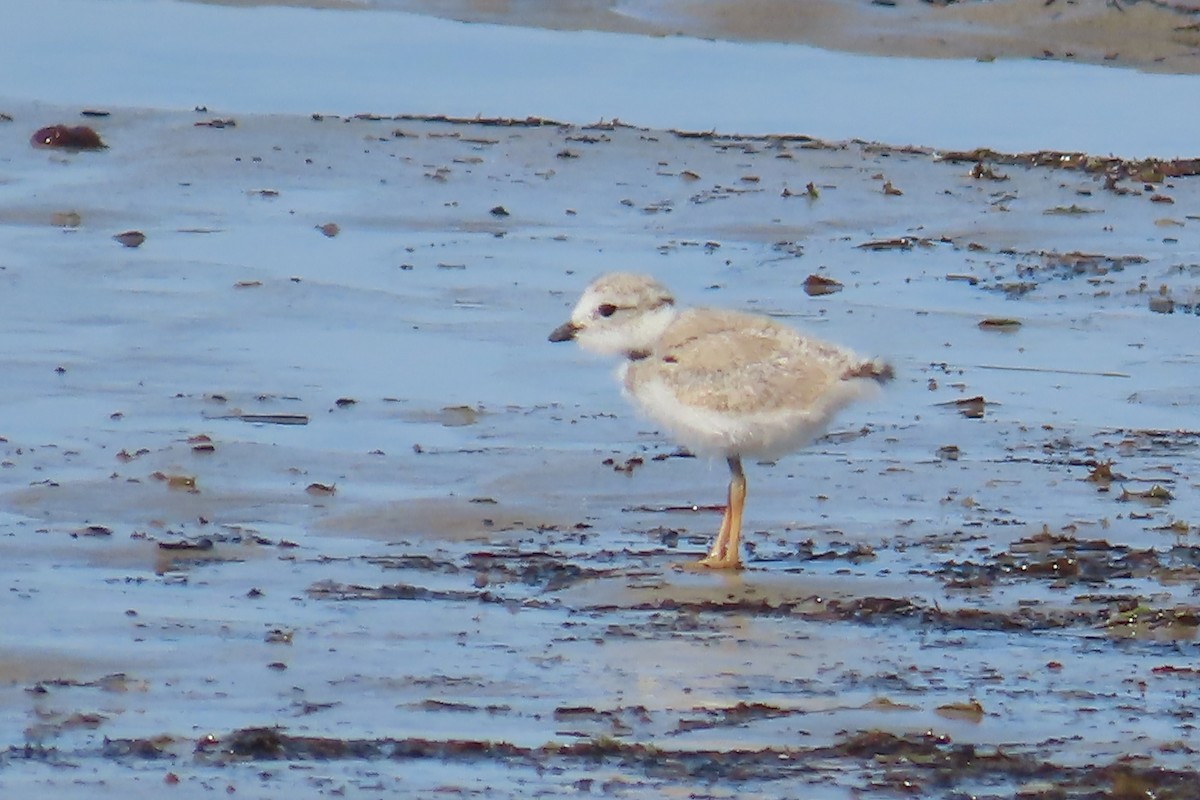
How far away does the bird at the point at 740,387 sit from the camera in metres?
5.70

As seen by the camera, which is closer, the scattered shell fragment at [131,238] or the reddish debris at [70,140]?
the scattered shell fragment at [131,238]

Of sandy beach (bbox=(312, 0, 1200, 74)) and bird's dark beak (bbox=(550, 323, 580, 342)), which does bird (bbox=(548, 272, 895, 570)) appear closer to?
bird's dark beak (bbox=(550, 323, 580, 342))

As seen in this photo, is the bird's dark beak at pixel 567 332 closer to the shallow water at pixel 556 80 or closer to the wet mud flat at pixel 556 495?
the wet mud flat at pixel 556 495

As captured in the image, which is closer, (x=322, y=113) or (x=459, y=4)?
(x=322, y=113)

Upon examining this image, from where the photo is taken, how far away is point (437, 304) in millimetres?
8391

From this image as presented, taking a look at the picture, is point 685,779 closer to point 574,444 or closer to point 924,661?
point 924,661

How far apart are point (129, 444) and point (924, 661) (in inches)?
101

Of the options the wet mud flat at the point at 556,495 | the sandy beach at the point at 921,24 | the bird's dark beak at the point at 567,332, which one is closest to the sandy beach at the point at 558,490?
the wet mud flat at the point at 556,495

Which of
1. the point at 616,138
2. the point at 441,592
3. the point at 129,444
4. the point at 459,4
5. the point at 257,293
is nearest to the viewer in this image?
the point at 441,592

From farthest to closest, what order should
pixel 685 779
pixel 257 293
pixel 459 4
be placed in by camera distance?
pixel 459 4 < pixel 257 293 < pixel 685 779

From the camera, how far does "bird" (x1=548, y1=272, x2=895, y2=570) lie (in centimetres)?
570

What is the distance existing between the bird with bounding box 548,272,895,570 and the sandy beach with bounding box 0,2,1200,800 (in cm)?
23

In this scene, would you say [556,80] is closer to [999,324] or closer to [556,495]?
[999,324]

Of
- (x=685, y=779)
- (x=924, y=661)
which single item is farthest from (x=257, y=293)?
(x=685, y=779)
